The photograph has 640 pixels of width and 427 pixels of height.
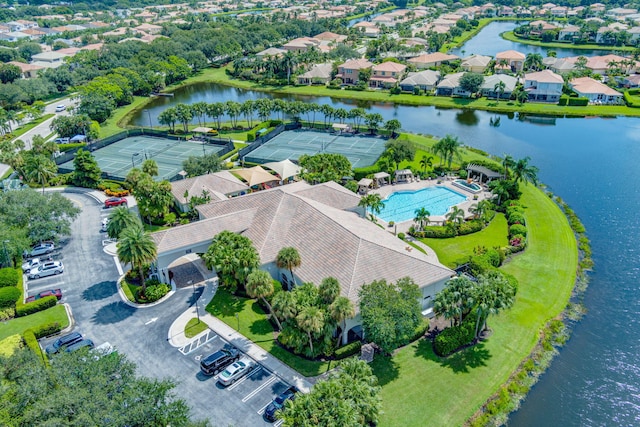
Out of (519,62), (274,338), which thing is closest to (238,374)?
(274,338)

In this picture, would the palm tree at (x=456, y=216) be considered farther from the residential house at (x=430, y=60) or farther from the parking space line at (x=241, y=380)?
the residential house at (x=430, y=60)

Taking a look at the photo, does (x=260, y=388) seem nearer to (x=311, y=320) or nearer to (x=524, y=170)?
(x=311, y=320)

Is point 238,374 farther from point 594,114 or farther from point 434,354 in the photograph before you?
point 594,114

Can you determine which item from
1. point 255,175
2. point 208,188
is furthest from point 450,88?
point 208,188

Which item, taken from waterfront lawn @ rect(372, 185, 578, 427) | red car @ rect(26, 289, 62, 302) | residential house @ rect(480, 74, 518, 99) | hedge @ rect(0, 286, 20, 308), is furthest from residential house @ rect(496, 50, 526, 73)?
hedge @ rect(0, 286, 20, 308)

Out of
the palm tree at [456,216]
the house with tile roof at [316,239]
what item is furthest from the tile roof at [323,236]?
the palm tree at [456,216]

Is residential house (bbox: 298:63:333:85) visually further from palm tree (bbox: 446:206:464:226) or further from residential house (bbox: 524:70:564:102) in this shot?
palm tree (bbox: 446:206:464:226)
